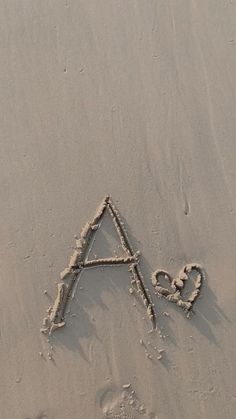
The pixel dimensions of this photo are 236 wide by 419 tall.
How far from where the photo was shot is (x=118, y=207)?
2.99 metres

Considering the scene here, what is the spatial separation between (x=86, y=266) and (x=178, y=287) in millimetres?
544

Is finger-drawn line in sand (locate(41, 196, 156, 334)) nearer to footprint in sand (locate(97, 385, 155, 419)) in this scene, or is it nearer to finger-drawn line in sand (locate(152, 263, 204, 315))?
finger-drawn line in sand (locate(152, 263, 204, 315))

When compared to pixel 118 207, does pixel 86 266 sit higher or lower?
lower

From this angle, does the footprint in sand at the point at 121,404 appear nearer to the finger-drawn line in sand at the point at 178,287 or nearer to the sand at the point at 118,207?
the sand at the point at 118,207

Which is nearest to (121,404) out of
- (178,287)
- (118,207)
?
(178,287)

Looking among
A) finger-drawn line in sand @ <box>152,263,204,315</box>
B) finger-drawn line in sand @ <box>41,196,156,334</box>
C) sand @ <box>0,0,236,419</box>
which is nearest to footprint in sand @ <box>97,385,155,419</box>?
sand @ <box>0,0,236,419</box>

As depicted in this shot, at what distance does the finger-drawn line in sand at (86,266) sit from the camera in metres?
2.90

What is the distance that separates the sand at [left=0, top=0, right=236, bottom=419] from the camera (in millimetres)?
2893

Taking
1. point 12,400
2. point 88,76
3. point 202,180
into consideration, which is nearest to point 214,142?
point 202,180

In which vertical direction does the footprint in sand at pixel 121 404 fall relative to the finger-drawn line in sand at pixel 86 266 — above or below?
below

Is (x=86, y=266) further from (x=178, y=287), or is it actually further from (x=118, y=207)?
(x=178, y=287)

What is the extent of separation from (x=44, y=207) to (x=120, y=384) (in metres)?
1.10

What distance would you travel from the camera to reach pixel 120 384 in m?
2.89

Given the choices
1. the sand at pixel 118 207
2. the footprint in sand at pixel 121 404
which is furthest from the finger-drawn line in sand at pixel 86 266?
the footprint in sand at pixel 121 404
